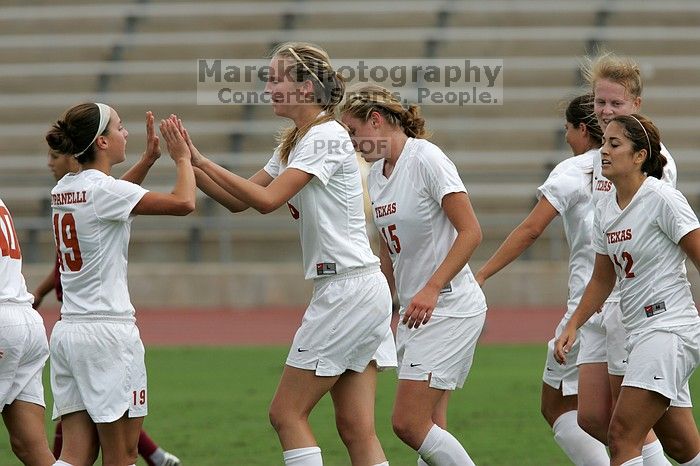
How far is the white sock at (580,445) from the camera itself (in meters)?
6.43

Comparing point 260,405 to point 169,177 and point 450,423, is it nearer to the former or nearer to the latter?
point 450,423

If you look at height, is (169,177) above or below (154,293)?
above

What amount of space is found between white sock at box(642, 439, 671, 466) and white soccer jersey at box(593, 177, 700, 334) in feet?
2.47

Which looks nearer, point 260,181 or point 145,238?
point 260,181

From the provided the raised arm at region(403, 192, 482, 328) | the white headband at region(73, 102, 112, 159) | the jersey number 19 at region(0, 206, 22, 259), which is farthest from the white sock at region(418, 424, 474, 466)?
the jersey number 19 at region(0, 206, 22, 259)

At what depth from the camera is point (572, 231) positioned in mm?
6551

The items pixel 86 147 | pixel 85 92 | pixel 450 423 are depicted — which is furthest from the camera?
pixel 85 92

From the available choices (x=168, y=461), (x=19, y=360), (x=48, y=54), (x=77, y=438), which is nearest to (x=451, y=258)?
(x=77, y=438)

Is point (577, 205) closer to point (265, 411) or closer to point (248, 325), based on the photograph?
point (265, 411)

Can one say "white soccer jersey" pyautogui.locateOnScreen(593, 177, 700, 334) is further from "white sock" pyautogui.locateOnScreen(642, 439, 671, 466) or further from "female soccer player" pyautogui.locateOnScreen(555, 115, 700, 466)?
"white sock" pyautogui.locateOnScreen(642, 439, 671, 466)

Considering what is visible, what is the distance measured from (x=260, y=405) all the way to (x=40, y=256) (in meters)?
9.82

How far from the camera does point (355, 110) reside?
6.04m

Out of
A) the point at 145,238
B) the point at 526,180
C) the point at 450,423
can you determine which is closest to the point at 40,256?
the point at 145,238

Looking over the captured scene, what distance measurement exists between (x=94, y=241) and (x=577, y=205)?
2.49 m
